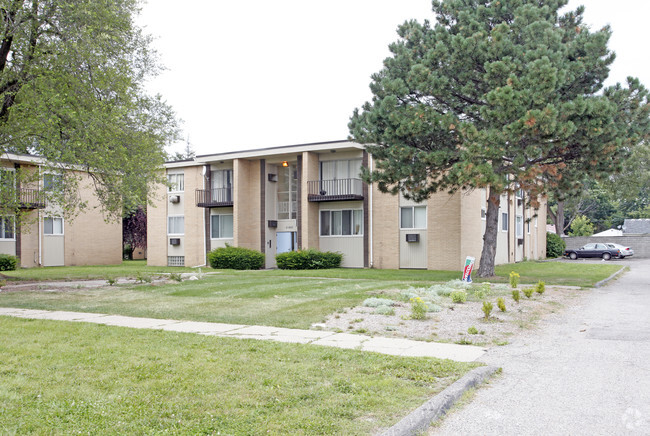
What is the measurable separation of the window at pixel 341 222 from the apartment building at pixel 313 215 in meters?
0.06

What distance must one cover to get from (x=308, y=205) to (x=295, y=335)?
21.8 m

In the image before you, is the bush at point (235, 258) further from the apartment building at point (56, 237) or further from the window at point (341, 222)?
the apartment building at point (56, 237)

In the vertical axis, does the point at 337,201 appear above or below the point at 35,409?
above

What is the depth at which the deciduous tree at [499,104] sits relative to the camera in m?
16.8

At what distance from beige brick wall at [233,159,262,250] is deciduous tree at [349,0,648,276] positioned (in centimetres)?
1210

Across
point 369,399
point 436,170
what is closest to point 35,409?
point 369,399

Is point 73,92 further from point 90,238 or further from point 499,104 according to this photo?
point 90,238

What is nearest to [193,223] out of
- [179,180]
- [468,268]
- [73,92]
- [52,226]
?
[179,180]

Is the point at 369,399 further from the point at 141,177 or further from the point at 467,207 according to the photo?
the point at 467,207

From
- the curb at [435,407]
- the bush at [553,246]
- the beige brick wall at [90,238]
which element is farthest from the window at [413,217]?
the curb at [435,407]

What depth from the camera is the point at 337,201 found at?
1187 inches

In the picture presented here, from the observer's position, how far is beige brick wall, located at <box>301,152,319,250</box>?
29922mm

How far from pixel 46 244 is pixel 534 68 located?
30.7 m

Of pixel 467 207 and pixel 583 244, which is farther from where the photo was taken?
pixel 583 244
